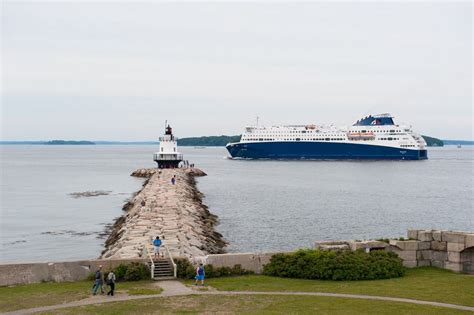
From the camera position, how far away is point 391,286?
18.2 m

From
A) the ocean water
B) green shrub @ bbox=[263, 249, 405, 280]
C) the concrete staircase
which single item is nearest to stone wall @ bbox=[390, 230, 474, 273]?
green shrub @ bbox=[263, 249, 405, 280]

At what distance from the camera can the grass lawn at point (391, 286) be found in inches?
665

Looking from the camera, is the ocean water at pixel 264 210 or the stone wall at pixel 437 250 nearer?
the stone wall at pixel 437 250

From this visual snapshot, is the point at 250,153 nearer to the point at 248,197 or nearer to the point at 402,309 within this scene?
the point at 248,197

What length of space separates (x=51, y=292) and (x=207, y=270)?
15.6 feet

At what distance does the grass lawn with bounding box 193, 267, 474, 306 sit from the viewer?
16.9m

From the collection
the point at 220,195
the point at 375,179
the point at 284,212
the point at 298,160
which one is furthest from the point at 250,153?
the point at 284,212

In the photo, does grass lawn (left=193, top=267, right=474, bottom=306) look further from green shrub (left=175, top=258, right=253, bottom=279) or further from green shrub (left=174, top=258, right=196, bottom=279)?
green shrub (left=174, top=258, right=196, bottom=279)

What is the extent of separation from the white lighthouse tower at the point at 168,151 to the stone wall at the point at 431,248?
60245 mm

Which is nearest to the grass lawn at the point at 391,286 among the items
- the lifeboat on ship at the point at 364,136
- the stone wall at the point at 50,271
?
the stone wall at the point at 50,271

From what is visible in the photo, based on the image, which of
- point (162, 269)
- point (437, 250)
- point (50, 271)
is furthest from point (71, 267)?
point (437, 250)

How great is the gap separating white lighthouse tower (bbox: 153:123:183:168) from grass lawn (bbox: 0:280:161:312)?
202 feet

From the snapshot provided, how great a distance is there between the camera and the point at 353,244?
20.6m

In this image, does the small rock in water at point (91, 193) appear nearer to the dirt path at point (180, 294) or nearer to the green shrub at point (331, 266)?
the green shrub at point (331, 266)
